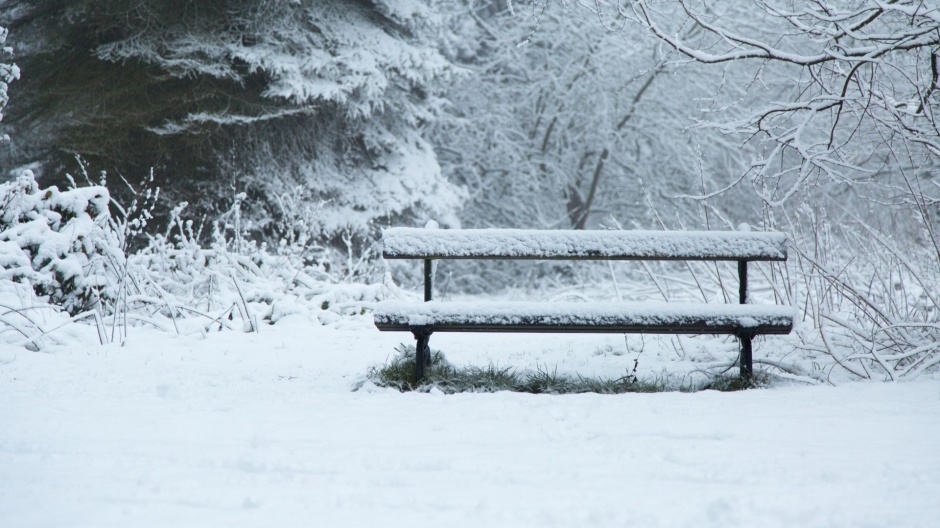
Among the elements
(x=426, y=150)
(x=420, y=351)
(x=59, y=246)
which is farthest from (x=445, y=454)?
(x=426, y=150)

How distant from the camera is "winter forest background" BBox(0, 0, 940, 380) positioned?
4.05 metres

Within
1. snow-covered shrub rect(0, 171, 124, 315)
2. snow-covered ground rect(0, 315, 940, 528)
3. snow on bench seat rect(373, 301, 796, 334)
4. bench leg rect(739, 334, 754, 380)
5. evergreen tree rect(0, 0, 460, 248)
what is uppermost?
evergreen tree rect(0, 0, 460, 248)

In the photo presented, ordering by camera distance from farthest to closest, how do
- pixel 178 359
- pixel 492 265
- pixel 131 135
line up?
pixel 492 265, pixel 131 135, pixel 178 359

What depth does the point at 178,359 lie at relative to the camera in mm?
4547

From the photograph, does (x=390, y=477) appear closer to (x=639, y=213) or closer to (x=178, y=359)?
(x=178, y=359)

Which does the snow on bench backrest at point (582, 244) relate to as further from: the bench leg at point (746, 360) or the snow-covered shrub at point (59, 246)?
the snow-covered shrub at point (59, 246)

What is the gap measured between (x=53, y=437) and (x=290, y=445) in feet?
2.74

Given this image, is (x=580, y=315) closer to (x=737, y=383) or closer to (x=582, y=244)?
(x=582, y=244)

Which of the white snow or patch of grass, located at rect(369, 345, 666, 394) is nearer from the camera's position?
the white snow

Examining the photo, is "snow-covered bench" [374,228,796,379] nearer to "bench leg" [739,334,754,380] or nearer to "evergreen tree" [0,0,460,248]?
"bench leg" [739,334,754,380]

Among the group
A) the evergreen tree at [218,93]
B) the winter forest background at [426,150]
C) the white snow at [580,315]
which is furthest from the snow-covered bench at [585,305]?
the evergreen tree at [218,93]

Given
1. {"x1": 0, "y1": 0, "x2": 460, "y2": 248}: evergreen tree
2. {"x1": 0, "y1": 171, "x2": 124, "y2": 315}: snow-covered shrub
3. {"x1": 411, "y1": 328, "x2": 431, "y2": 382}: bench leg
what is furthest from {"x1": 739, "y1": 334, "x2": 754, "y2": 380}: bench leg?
{"x1": 0, "y1": 0, "x2": 460, "y2": 248}: evergreen tree

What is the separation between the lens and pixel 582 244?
3615mm

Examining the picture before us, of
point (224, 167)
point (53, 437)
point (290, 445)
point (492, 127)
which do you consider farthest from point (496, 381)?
point (492, 127)
